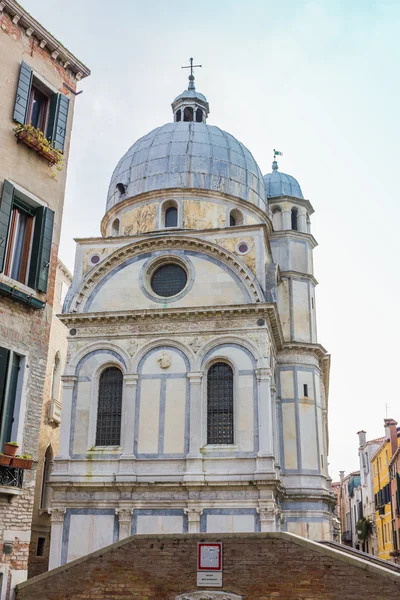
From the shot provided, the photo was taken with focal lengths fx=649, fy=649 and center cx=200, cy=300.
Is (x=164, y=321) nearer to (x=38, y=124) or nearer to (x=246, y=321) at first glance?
(x=246, y=321)

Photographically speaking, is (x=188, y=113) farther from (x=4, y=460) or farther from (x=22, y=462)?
(x=4, y=460)

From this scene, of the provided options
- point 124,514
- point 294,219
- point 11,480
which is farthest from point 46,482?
point 294,219

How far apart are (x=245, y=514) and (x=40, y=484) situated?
1113cm

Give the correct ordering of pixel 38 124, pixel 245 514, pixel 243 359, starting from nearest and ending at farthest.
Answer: pixel 38 124, pixel 245 514, pixel 243 359

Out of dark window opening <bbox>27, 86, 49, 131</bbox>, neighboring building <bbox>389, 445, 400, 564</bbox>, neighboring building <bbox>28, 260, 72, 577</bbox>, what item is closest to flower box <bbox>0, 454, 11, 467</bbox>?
dark window opening <bbox>27, 86, 49, 131</bbox>

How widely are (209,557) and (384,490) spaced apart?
4308cm

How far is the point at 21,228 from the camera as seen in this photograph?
45.0 ft

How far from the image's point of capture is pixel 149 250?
2678 cm

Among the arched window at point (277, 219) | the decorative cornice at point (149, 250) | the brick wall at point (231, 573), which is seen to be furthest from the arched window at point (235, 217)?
the brick wall at point (231, 573)

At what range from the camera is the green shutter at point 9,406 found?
12.2 meters

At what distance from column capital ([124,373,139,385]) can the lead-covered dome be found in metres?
10.0

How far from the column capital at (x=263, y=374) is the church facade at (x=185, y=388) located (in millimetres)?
56

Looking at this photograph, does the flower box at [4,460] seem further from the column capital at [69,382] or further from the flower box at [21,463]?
the column capital at [69,382]

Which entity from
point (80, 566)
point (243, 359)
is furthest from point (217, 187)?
point (80, 566)
